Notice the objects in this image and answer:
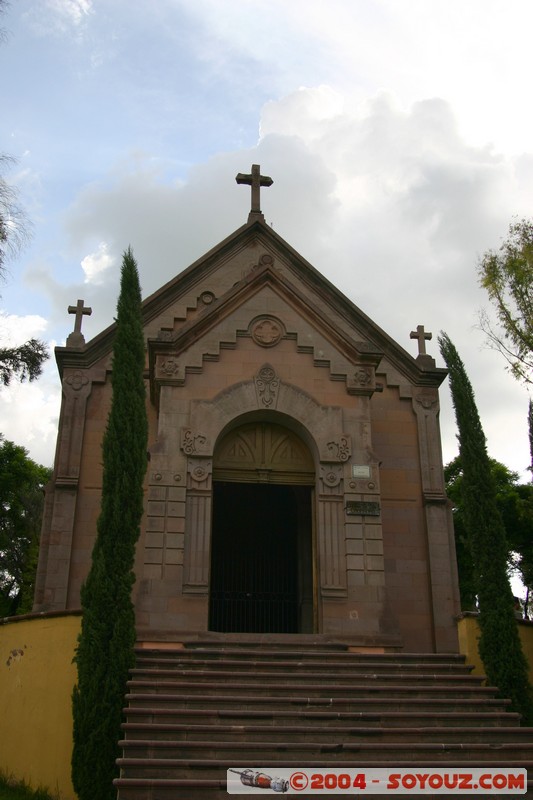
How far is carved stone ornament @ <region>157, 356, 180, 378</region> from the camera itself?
1684cm

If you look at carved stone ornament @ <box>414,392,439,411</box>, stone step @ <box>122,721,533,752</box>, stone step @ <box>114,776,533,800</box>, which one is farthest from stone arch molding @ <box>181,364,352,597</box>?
stone step @ <box>114,776,533,800</box>

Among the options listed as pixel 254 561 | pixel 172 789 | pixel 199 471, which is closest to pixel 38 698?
pixel 172 789

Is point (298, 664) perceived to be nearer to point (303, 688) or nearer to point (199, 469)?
point (303, 688)

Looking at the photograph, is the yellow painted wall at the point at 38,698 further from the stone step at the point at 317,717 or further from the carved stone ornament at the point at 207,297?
the carved stone ornament at the point at 207,297

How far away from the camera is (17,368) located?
1716 cm

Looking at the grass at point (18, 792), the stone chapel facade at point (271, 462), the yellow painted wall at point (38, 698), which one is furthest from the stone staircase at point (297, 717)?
the grass at point (18, 792)

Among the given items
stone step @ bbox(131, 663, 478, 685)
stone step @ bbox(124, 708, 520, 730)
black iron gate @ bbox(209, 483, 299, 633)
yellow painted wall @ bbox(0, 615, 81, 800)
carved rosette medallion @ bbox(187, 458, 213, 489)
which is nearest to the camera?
stone step @ bbox(124, 708, 520, 730)

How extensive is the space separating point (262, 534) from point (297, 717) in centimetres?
1112

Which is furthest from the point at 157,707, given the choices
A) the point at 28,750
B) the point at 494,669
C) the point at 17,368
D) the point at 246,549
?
the point at 246,549

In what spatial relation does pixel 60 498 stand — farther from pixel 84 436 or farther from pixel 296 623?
pixel 296 623

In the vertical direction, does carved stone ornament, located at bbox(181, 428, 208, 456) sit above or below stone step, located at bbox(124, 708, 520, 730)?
above

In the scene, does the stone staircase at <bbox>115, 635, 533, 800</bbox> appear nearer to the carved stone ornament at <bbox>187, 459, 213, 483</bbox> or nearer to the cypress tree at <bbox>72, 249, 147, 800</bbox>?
the cypress tree at <bbox>72, 249, 147, 800</bbox>

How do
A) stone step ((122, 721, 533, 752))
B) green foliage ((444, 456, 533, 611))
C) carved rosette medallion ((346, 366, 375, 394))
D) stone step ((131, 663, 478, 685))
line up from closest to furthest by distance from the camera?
stone step ((122, 721, 533, 752)) < stone step ((131, 663, 478, 685)) < carved rosette medallion ((346, 366, 375, 394)) < green foliage ((444, 456, 533, 611))

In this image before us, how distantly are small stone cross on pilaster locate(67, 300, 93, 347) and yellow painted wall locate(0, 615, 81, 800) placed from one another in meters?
8.45
